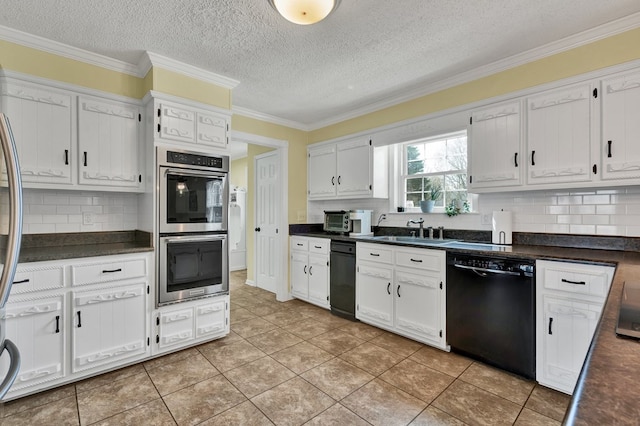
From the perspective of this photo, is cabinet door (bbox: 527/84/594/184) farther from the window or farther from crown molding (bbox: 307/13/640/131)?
the window

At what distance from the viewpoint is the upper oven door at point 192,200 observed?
271cm

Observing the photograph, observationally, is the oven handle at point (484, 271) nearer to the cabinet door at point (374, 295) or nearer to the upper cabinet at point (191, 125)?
the cabinet door at point (374, 295)

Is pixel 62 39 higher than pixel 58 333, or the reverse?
pixel 62 39

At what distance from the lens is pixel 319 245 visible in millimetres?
3969

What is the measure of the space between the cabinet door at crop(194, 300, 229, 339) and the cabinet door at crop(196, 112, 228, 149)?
157cm

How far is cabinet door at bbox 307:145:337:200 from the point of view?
4.30 metres

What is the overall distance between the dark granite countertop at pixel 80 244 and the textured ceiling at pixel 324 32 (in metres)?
1.62

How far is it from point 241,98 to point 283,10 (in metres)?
2.00

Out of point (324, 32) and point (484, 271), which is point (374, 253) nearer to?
point (484, 271)

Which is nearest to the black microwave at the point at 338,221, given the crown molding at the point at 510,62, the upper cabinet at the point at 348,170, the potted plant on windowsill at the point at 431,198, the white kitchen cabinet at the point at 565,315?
the upper cabinet at the point at 348,170

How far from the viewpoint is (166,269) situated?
271 centimetres

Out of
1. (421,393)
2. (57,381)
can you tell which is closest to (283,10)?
(421,393)

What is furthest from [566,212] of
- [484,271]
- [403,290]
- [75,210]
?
[75,210]

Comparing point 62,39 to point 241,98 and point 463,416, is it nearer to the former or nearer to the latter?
point 241,98
